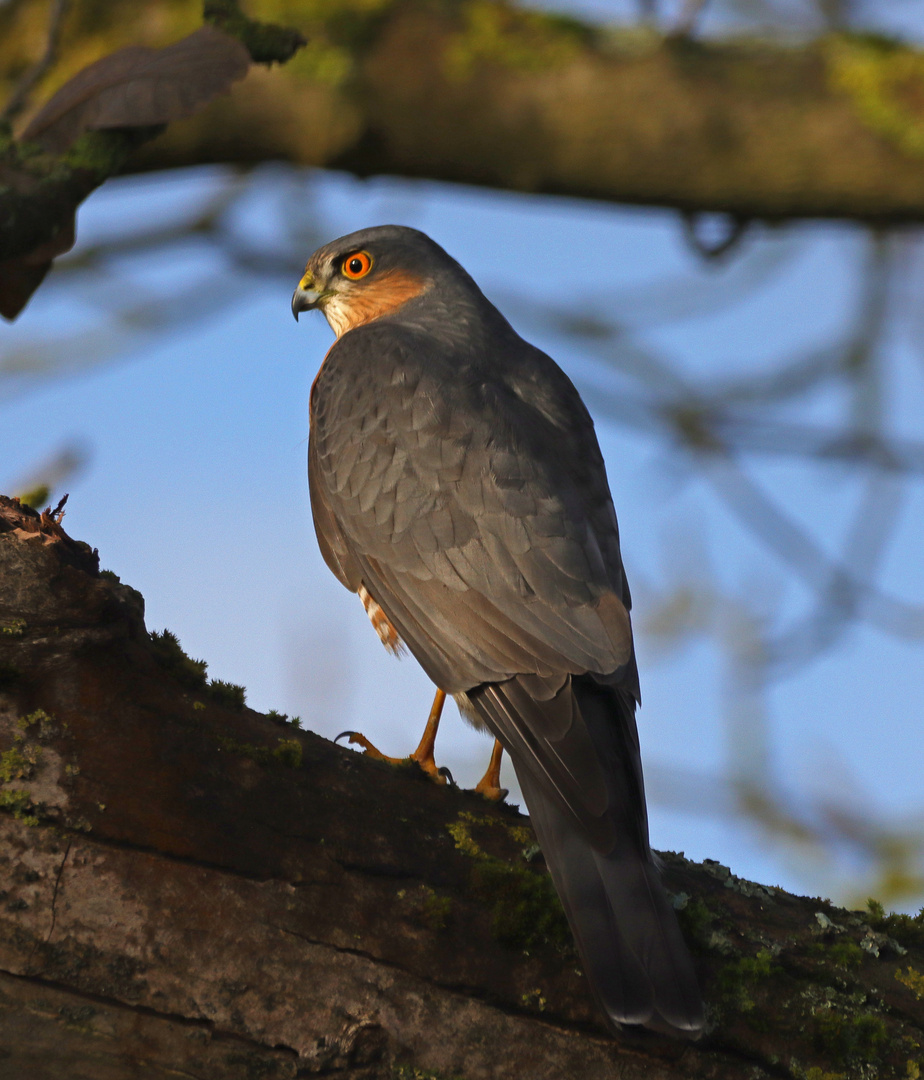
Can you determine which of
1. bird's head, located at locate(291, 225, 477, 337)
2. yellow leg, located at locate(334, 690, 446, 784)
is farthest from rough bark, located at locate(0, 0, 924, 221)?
yellow leg, located at locate(334, 690, 446, 784)

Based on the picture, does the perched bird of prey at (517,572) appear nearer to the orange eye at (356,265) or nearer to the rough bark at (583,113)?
the orange eye at (356,265)

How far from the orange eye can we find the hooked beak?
0.16m

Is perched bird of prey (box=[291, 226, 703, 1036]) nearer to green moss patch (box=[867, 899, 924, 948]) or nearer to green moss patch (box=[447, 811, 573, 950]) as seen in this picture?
green moss patch (box=[447, 811, 573, 950])

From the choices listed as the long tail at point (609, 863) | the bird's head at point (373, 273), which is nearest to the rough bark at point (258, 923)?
the long tail at point (609, 863)

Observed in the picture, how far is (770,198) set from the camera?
466cm

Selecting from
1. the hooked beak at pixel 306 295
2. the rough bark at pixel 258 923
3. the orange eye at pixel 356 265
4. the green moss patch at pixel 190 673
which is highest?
the orange eye at pixel 356 265

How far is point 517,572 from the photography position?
136 inches

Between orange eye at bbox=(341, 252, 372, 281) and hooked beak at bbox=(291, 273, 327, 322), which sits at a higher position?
orange eye at bbox=(341, 252, 372, 281)

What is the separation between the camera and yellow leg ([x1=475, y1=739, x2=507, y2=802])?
11.4 feet

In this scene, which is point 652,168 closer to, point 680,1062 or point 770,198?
point 770,198

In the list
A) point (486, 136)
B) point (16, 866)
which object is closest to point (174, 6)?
Answer: point (486, 136)

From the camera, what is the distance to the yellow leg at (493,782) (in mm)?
3487

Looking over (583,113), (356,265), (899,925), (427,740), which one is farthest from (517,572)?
(356,265)

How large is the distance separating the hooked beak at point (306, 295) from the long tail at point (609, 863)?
283 centimetres
